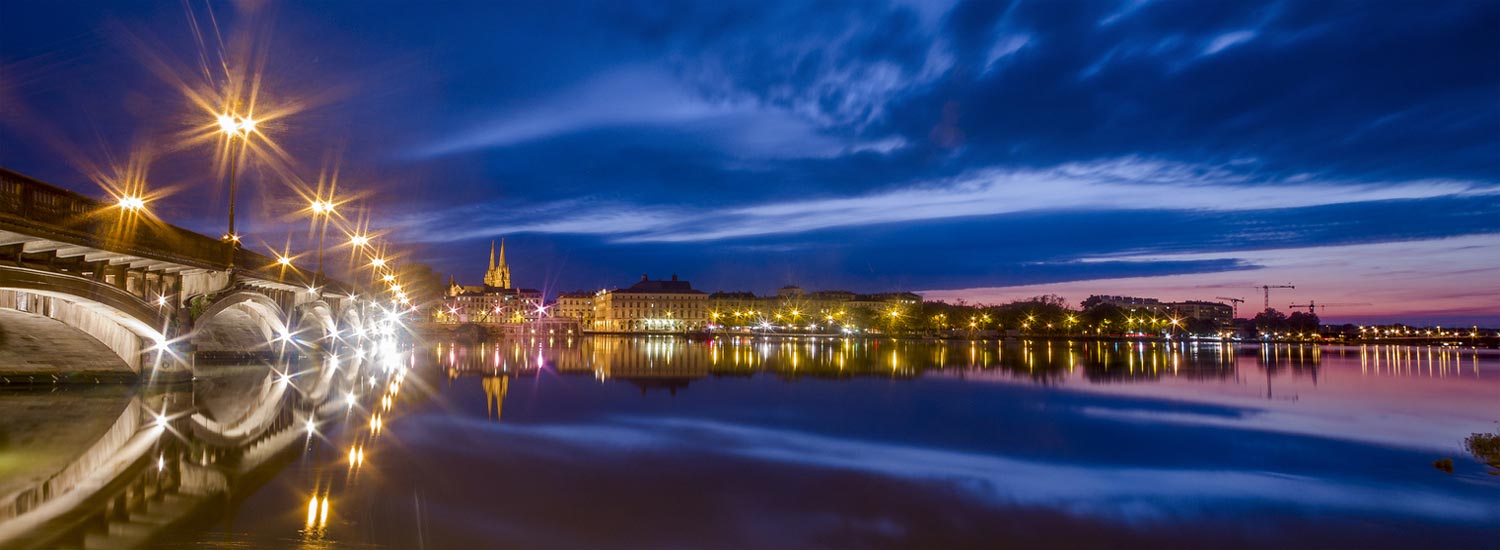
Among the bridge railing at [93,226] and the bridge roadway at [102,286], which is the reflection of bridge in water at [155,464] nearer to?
the bridge roadway at [102,286]

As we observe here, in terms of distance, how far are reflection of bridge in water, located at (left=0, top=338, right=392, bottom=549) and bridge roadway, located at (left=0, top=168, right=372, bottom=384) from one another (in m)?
2.13

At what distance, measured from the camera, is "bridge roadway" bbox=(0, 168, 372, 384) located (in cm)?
2066

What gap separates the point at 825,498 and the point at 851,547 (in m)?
2.81

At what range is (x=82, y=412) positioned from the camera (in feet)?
70.2

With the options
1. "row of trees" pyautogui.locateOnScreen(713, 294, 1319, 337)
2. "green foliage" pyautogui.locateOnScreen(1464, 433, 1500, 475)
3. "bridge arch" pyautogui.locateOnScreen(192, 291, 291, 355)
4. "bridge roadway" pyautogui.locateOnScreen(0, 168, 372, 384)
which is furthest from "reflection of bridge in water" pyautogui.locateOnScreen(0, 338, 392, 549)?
"row of trees" pyautogui.locateOnScreen(713, 294, 1319, 337)

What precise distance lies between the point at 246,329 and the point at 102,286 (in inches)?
890

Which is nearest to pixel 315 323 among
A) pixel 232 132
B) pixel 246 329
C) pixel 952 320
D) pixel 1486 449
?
pixel 246 329

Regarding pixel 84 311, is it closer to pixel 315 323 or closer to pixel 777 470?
pixel 777 470

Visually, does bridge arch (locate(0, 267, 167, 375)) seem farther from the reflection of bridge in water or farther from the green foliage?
the green foliage

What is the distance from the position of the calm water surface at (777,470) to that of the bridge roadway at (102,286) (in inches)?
93.6

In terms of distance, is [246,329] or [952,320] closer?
[246,329]

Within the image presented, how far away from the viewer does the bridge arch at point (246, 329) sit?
41000mm

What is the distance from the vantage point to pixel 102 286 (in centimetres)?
2452

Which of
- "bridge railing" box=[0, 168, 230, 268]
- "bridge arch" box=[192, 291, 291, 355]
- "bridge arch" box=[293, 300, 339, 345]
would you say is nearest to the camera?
"bridge railing" box=[0, 168, 230, 268]
